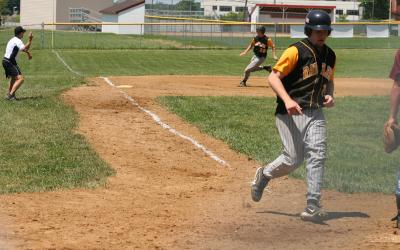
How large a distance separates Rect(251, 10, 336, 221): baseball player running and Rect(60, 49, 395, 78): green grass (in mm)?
18313

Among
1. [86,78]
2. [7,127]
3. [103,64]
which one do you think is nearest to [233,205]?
[7,127]

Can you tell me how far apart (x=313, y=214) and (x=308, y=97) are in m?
1.09

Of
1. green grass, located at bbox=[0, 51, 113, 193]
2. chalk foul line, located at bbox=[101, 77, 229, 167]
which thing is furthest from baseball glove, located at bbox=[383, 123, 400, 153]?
green grass, located at bbox=[0, 51, 113, 193]

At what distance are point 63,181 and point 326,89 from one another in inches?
132

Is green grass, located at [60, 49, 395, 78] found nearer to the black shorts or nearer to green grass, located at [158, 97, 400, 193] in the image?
the black shorts

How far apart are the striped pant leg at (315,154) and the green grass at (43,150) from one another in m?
2.75

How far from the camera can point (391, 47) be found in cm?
4616

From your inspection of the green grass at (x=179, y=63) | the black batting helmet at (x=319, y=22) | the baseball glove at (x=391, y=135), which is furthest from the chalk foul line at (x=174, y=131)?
the green grass at (x=179, y=63)

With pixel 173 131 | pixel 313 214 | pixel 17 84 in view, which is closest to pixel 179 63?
pixel 17 84

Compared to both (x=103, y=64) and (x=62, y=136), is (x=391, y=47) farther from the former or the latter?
(x=62, y=136)

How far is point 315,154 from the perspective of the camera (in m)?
6.30

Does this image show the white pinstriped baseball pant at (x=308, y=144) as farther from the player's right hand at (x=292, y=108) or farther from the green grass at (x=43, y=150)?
the green grass at (x=43, y=150)

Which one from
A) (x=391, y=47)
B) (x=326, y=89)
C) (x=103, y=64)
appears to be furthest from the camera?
(x=391, y=47)

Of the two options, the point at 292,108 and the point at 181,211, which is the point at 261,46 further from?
the point at 292,108
